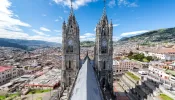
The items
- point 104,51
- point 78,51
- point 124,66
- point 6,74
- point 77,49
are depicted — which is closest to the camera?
point 77,49

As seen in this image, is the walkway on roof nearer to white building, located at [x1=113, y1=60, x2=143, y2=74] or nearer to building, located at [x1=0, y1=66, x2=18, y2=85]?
building, located at [x1=0, y1=66, x2=18, y2=85]

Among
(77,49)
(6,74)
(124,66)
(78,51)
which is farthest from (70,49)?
(124,66)

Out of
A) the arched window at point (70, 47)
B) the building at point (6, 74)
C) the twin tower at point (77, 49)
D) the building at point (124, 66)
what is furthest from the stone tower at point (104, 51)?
the building at point (6, 74)

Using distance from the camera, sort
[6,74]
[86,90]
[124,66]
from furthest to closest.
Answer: [124,66] → [6,74] → [86,90]

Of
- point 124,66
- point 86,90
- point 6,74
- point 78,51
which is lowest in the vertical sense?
point 6,74

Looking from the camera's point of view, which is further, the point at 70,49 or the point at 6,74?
the point at 6,74

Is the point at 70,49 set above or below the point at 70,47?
below

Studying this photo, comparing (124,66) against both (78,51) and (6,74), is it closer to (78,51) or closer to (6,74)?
(78,51)
